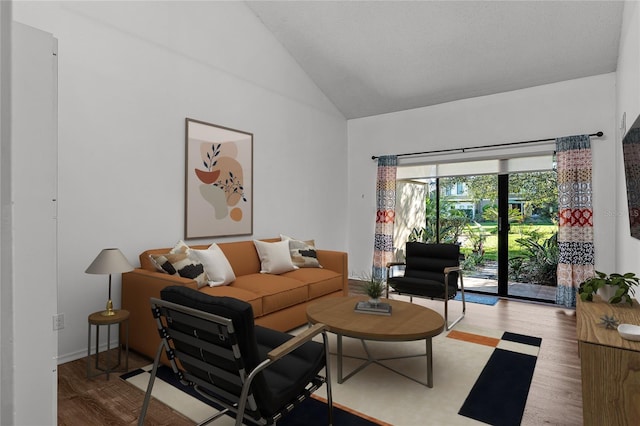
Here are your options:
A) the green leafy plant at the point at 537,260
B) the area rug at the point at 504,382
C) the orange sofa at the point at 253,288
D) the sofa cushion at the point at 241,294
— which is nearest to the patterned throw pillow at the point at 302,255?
the orange sofa at the point at 253,288

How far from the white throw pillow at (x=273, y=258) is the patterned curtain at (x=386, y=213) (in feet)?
7.08

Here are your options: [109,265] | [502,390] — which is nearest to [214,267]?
[109,265]

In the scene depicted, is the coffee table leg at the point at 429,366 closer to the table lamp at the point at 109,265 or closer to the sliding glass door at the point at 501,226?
the table lamp at the point at 109,265

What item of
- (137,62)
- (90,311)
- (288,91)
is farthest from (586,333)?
(288,91)

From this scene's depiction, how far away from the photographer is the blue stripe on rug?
2.18m

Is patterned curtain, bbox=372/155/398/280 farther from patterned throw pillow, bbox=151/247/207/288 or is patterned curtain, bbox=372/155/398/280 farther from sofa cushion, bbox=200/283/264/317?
patterned throw pillow, bbox=151/247/207/288

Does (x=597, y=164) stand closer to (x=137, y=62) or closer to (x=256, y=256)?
(x=256, y=256)

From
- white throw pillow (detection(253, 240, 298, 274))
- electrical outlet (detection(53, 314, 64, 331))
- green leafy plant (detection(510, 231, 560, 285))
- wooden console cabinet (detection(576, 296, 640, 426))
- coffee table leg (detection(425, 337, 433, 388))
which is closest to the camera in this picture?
electrical outlet (detection(53, 314, 64, 331))

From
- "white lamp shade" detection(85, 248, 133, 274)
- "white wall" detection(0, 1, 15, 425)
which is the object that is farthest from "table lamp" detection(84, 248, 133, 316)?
"white wall" detection(0, 1, 15, 425)

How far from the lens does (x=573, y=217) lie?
14.7ft

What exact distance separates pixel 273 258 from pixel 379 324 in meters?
1.79

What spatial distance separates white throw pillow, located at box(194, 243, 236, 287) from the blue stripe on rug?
7.12 ft

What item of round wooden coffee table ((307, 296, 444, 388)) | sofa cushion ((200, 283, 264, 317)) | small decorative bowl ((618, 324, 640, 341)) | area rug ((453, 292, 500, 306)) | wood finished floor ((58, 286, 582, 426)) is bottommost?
wood finished floor ((58, 286, 582, 426))

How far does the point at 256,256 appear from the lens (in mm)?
4223
